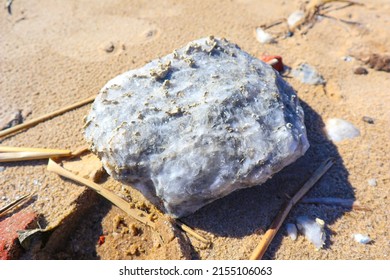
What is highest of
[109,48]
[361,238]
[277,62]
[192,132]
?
[192,132]

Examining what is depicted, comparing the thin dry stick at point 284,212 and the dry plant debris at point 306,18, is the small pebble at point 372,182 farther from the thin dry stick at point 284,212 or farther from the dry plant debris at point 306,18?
the dry plant debris at point 306,18

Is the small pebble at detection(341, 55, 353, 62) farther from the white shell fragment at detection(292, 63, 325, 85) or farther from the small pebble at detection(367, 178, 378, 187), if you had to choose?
the small pebble at detection(367, 178, 378, 187)

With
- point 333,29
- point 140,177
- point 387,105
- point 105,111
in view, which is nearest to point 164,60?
point 105,111

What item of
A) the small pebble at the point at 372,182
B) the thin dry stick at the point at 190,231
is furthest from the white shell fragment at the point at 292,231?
the small pebble at the point at 372,182

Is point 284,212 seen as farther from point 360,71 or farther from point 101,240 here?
point 360,71

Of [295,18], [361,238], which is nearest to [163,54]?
[295,18]
